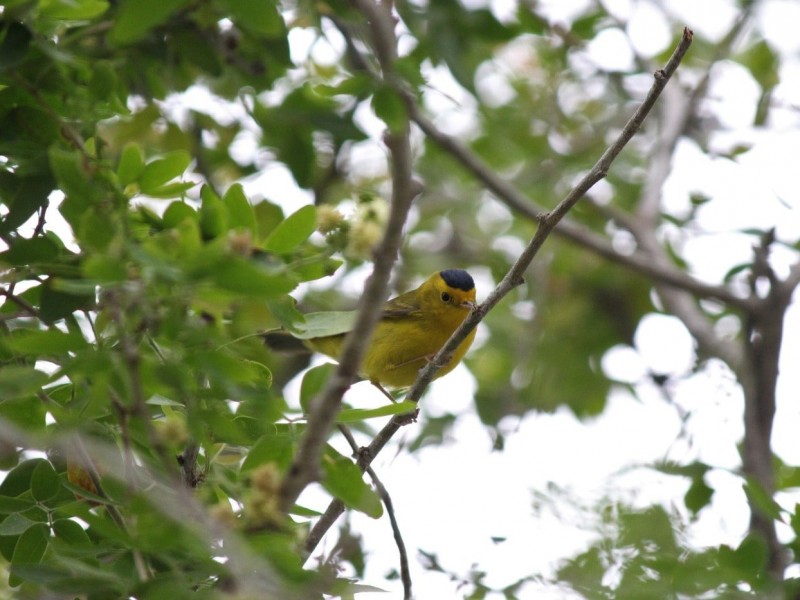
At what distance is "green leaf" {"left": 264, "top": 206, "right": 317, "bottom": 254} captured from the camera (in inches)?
104

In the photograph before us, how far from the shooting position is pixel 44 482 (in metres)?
3.00

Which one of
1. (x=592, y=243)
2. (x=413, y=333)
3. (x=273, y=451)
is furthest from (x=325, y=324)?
(x=592, y=243)

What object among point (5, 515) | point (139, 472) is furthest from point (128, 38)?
point (5, 515)

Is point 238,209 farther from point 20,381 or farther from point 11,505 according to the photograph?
point 11,505

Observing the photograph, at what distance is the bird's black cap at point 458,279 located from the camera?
21.0 ft

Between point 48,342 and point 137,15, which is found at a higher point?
point 137,15

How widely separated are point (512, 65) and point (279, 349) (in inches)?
136

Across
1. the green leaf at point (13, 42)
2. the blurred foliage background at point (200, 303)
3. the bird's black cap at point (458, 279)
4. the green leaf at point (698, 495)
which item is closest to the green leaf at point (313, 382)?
the blurred foliage background at point (200, 303)

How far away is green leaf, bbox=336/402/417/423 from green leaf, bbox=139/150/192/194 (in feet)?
2.91

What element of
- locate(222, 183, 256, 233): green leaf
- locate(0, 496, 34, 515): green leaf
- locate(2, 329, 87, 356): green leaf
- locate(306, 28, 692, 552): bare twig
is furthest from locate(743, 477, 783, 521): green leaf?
locate(0, 496, 34, 515): green leaf

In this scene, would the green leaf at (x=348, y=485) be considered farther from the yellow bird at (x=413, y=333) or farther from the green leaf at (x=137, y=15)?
the yellow bird at (x=413, y=333)

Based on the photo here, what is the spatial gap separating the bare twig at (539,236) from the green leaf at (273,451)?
0.39 m

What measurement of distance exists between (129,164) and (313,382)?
2.71ft

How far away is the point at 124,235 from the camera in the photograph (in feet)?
6.99
